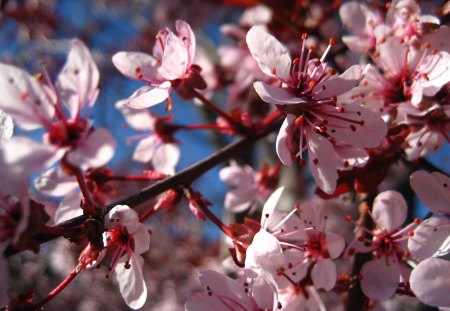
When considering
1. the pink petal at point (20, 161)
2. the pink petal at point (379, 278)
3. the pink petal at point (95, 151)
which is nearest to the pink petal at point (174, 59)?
the pink petal at point (95, 151)

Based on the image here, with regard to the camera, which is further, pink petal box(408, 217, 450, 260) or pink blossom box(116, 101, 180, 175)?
pink blossom box(116, 101, 180, 175)

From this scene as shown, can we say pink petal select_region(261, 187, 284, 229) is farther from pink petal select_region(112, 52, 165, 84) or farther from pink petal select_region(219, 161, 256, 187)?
pink petal select_region(219, 161, 256, 187)

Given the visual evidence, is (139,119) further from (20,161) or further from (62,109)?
(20,161)

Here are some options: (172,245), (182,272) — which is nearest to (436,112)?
(182,272)

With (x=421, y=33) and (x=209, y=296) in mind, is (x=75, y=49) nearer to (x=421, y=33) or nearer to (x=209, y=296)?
(x=209, y=296)

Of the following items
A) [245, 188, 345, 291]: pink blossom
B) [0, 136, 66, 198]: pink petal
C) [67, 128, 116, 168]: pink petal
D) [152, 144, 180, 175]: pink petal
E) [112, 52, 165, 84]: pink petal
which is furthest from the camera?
[152, 144, 180, 175]: pink petal

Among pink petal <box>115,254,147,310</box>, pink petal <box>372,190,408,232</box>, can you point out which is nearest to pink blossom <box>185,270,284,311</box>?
pink petal <box>115,254,147,310</box>
